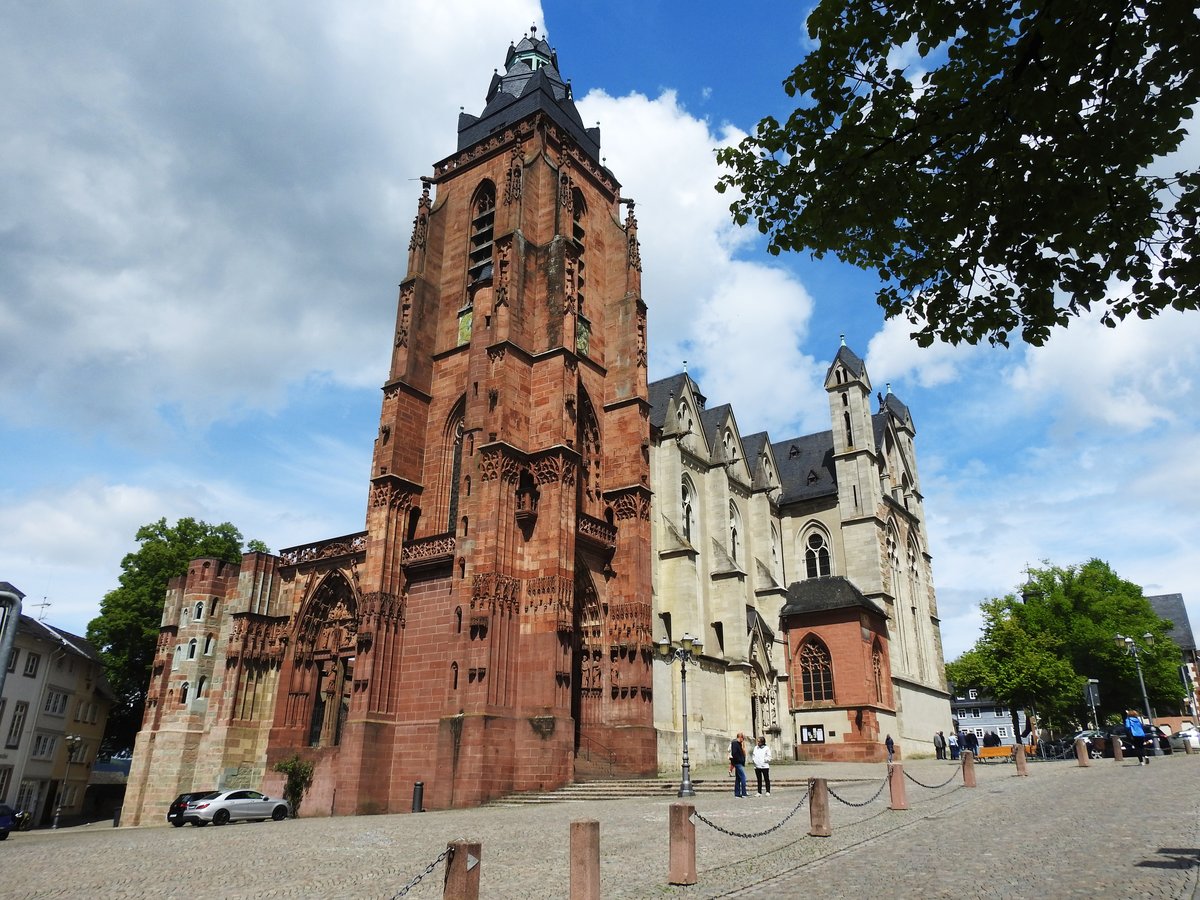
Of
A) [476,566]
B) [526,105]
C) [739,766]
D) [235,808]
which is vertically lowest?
[235,808]

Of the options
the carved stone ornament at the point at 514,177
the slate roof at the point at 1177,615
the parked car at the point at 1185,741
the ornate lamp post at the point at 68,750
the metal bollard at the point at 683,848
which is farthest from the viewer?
the slate roof at the point at 1177,615

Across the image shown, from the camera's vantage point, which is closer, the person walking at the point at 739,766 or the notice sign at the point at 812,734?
the person walking at the point at 739,766

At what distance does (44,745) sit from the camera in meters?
46.4

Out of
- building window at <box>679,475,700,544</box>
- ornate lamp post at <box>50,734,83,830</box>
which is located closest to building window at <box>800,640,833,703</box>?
building window at <box>679,475,700,544</box>

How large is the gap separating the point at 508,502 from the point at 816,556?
24.4 meters

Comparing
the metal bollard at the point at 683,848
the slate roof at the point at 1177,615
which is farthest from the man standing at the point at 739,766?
the slate roof at the point at 1177,615

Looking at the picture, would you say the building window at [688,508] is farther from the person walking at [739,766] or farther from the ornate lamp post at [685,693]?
the person walking at [739,766]

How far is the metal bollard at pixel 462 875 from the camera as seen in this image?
23.8 ft

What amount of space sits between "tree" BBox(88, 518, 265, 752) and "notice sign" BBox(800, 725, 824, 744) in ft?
102

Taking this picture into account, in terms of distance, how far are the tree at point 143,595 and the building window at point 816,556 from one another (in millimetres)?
31485

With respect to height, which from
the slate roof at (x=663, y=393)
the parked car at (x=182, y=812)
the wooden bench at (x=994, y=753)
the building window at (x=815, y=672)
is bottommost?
the parked car at (x=182, y=812)

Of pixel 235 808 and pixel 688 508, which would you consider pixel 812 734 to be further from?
pixel 235 808

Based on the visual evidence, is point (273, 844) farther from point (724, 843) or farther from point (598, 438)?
point (598, 438)

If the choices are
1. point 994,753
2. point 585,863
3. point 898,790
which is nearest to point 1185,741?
point 994,753
